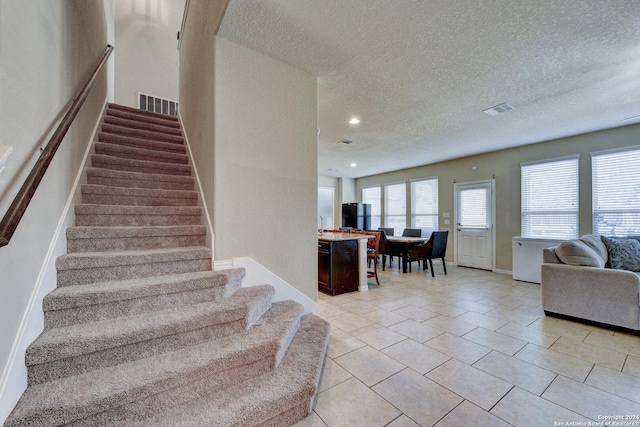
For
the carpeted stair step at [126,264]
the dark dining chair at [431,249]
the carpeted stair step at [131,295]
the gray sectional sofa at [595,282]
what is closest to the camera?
the carpeted stair step at [131,295]

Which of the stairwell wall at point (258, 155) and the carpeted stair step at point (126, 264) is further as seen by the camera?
the stairwell wall at point (258, 155)

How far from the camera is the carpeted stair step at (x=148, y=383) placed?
111 centimetres

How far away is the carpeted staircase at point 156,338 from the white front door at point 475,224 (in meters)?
4.95

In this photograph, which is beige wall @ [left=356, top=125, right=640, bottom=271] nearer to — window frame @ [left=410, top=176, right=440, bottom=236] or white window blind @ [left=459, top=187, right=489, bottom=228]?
window frame @ [left=410, top=176, right=440, bottom=236]

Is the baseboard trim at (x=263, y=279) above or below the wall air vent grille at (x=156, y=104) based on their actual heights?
below

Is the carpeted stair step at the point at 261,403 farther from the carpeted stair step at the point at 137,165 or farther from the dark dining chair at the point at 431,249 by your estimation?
the dark dining chair at the point at 431,249

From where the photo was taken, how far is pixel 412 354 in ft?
7.37

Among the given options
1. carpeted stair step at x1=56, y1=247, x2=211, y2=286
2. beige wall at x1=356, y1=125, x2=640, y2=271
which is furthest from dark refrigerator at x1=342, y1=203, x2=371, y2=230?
carpeted stair step at x1=56, y1=247, x2=211, y2=286

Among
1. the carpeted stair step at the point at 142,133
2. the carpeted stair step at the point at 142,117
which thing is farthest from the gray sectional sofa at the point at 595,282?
the carpeted stair step at the point at 142,117

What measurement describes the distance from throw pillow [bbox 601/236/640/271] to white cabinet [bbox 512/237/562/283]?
1.20 metres

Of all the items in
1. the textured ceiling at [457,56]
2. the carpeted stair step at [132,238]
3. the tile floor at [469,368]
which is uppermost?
the textured ceiling at [457,56]

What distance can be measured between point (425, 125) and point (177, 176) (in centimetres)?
356

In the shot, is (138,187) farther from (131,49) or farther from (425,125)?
(131,49)

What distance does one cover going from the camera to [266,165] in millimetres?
2445
